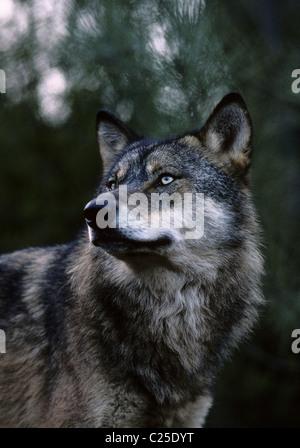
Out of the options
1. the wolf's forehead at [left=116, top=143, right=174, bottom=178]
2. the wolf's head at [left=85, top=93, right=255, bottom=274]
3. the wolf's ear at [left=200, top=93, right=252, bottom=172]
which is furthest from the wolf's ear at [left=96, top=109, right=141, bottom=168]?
the wolf's ear at [left=200, top=93, right=252, bottom=172]

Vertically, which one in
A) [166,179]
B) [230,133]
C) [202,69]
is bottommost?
[166,179]

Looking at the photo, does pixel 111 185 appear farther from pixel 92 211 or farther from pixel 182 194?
pixel 92 211

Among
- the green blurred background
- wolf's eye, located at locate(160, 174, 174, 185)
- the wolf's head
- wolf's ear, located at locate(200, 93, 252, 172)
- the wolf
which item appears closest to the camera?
the wolf's head

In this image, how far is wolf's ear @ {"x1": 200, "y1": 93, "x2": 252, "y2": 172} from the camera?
3893mm

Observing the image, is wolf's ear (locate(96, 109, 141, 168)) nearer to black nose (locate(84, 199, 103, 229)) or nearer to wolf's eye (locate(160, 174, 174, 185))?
wolf's eye (locate(160, 174, 174, 185))

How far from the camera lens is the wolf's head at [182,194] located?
3.32 m

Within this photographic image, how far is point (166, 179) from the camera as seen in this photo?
3752mm

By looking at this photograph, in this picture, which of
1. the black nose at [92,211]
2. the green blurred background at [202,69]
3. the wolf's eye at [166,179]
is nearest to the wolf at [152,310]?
the wolf's eye at [166,179]

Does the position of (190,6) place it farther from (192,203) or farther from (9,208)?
(9,208)

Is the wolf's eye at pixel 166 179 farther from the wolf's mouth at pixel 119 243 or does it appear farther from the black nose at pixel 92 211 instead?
the black nose at pixel 92 211

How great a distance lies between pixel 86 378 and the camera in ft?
11.9

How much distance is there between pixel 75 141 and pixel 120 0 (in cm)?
692

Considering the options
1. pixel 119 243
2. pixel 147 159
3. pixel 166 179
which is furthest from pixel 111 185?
pixel 119 243

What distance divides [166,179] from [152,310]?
864mm
